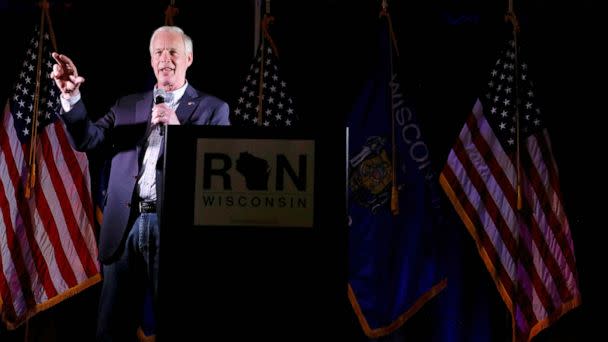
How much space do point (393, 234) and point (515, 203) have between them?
67 centimetres

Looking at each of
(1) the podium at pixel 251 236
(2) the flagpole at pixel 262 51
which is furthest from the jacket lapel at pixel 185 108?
(1) the podium at pixel 251 236

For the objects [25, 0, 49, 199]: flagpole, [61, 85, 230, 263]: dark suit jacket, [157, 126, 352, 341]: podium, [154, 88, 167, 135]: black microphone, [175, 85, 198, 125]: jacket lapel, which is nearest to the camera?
[157, 126, 352, 341]: podium

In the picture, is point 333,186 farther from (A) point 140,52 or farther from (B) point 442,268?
(A) point 140,52

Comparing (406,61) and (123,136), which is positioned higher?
(406,61)

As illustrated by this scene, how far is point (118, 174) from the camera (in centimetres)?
297

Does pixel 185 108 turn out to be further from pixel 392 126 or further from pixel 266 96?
pixel 392 126

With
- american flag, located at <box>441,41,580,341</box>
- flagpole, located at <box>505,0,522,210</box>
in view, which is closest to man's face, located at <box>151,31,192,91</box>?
american flag, located at <box>441,41,580,341</box>

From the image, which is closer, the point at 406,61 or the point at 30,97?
the point at 30,97

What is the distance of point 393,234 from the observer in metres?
3.83

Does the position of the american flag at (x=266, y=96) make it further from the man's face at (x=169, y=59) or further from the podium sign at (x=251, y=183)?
the podium sign at (x=251, y=183)

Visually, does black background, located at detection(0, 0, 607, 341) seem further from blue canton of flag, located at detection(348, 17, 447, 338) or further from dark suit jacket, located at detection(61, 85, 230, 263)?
dark suit jacket, located at detection(61, 85, 230, 263)

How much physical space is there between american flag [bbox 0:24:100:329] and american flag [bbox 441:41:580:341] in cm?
198

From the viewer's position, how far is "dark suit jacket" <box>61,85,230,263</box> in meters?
2.88

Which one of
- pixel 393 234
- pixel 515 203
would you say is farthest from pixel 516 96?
pixel 393 234
